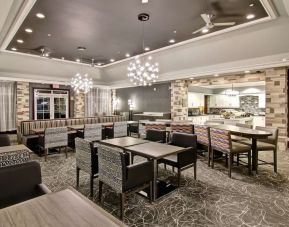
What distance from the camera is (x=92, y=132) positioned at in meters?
5.94

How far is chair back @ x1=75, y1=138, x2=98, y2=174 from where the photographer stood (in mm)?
3039

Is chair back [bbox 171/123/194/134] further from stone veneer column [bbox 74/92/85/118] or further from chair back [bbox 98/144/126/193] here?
stone veneer column [bbox 74/92/85/118]

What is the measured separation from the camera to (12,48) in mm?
6586

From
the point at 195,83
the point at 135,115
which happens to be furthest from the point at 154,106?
the point at 195,83

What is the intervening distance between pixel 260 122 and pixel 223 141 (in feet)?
20.0

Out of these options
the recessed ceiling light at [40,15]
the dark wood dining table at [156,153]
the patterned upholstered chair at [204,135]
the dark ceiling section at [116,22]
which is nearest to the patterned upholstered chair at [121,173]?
the dark wood dining table at [156,153]

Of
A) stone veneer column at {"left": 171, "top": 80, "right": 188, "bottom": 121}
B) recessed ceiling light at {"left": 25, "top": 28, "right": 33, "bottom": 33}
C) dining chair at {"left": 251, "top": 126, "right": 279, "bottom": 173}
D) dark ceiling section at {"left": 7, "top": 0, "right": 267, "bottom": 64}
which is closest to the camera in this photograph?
dark ceiling section at {"left": 7, "top": 0, "right": 267, "bottom": 64}

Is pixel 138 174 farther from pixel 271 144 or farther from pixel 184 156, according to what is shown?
pixel 271 144

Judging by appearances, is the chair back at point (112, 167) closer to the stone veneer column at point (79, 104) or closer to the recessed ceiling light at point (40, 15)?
the recessed ceiling light at point (40, 15)

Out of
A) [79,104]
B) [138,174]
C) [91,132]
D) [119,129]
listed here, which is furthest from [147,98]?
[138,174]

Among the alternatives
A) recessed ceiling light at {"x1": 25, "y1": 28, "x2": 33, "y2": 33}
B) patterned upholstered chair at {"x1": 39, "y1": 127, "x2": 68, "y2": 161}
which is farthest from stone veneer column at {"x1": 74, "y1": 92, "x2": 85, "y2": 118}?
recessed ceiling light at {"x1": 25, "y1": 28, "x2": 33, "y2": 33}

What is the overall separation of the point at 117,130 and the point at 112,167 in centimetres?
411

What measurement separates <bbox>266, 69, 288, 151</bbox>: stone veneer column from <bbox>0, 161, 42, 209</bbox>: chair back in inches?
263

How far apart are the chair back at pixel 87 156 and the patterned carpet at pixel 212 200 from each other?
0.45 metres
